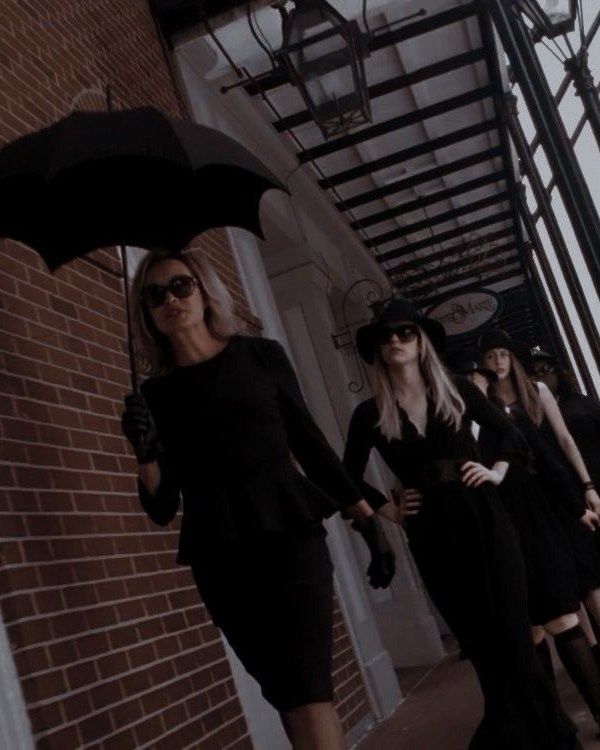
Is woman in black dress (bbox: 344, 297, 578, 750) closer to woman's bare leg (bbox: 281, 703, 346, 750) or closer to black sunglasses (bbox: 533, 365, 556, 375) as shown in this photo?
woman's bare leg (bbox: 281, 703, 346, 750)

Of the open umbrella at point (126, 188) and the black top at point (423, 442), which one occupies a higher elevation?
the open umbrella at point (126, 188)

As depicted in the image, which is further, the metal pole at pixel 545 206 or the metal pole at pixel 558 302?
the metal pole at pixel 558 302

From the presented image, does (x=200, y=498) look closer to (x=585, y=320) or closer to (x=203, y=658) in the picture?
(x=203, y=658)

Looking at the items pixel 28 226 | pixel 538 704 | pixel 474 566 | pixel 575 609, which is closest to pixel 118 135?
pixel 28 226

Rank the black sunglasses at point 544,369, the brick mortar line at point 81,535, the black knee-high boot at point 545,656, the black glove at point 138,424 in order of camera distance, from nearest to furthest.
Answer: the black glove at point 138,424, the brick mortar line at point 81,535, the black knee-high boot at point 545,656, the black sunglasses at point 544,369

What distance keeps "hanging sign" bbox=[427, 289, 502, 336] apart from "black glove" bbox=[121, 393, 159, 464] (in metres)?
9.69

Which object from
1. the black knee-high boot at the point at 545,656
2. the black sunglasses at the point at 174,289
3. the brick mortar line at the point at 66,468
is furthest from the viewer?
the black knee-high boot at the point at 545,656

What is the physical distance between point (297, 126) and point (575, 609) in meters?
6.42

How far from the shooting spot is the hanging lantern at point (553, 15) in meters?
6.70

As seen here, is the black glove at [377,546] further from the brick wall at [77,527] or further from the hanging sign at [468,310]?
the hanging sign at [468,310]

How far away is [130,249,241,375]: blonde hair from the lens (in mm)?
2729

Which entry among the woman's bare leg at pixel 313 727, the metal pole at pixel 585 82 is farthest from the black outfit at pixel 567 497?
the metal pole at pixel 585 82

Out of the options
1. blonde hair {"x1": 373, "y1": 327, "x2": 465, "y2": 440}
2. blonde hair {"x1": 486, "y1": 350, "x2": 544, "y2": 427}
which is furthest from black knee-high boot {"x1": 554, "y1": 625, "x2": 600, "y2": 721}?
blonde hair {"x1": 486, "y1": 350, "x2": 544, "y2": 427}

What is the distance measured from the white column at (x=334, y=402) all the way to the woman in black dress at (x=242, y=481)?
270 inches
